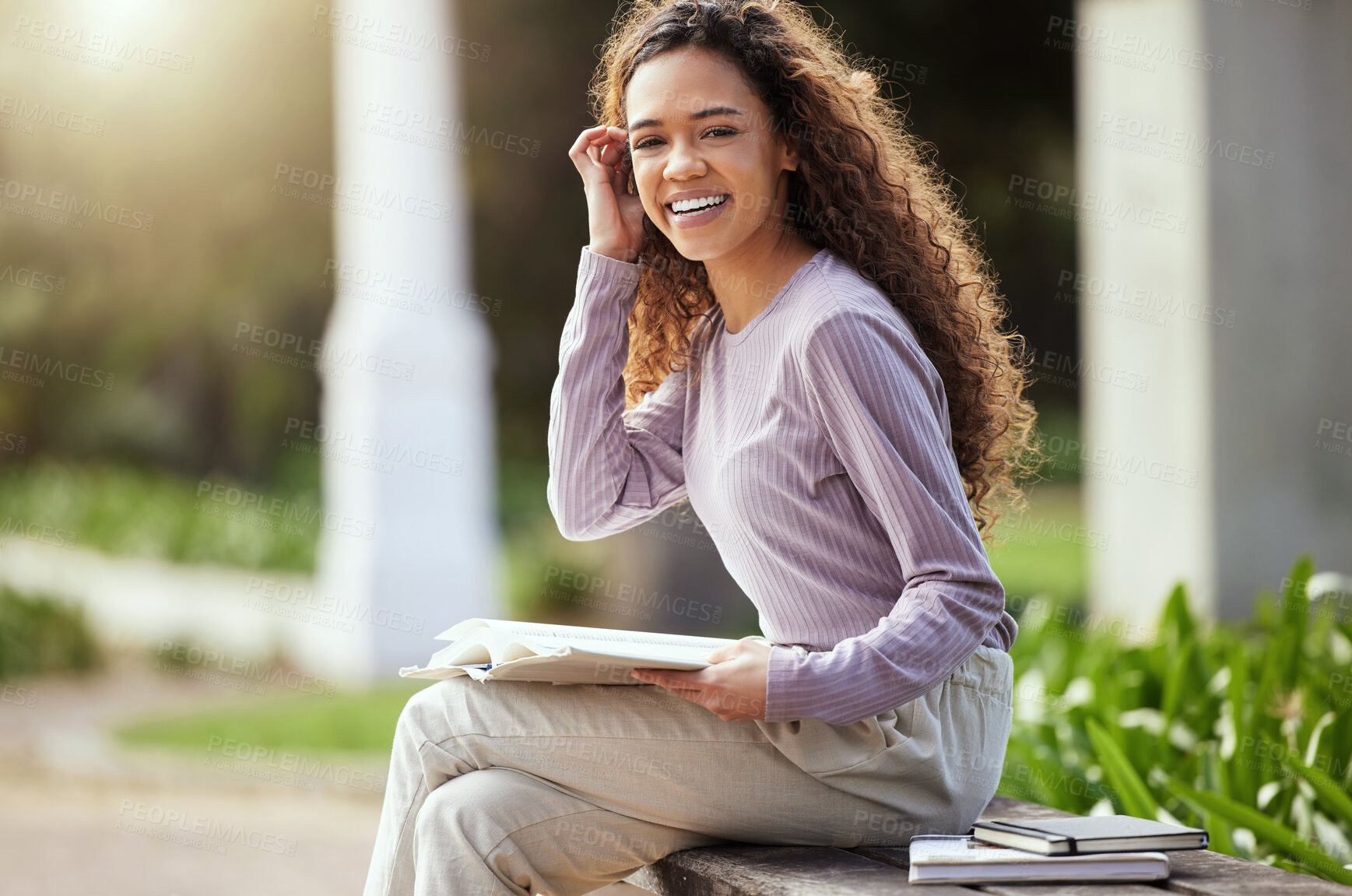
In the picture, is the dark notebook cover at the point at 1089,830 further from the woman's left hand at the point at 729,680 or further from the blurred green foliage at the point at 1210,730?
the blurred green foliage at the point at 1210,730

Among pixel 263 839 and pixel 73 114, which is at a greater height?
pixel 73 114

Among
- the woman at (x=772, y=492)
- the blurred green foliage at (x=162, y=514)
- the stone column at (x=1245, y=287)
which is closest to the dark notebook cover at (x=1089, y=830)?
the woman at (x=772, y=492)

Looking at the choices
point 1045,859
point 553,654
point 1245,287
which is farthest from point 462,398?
point 1045,859

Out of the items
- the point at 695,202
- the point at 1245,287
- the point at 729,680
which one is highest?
the point at 1245,287

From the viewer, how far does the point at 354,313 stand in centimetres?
780

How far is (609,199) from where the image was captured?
2.29 metres

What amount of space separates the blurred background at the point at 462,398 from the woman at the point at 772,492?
0.76 meters

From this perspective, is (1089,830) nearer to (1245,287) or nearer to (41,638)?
(1245,287)

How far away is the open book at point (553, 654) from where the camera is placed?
1724 mm

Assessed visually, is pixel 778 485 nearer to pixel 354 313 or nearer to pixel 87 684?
pixel 354 313

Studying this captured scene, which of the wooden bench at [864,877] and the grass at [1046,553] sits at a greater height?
the grass at [1046,553]

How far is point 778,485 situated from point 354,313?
628cm

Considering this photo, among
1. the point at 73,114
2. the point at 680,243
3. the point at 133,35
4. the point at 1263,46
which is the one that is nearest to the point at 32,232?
the point at 73,114

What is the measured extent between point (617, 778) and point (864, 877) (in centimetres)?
35
